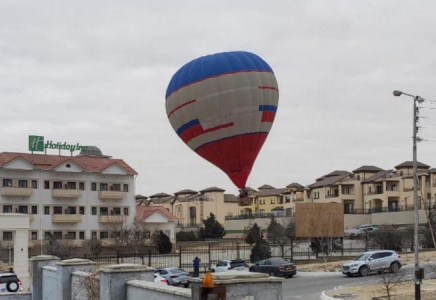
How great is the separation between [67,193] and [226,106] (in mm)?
58954

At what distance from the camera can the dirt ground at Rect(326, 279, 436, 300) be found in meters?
27.1

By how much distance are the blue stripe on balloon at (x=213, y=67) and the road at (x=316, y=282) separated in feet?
37.5

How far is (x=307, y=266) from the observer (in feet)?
165

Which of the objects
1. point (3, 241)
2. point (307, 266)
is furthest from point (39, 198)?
point (307, 266)

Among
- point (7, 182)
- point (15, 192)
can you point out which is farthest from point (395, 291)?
point (7, 182)

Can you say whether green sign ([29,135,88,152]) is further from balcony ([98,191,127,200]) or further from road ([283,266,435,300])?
road ([283,266,435,300])

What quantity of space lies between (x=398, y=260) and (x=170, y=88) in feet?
74.7

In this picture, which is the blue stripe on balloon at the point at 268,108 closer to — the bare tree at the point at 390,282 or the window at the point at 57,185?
the bare tree at the point at 390,282

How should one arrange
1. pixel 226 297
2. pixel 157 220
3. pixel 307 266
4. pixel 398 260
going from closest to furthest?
1. pixel 226 297
2. pixel 398 260
3. pixel 307 266
4. pixel 157 220

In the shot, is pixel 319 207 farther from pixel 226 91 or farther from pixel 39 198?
pixel 39 198

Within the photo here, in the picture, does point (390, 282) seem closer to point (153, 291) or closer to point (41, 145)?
point (153, 291)

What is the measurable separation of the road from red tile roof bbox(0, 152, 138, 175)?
43.6m

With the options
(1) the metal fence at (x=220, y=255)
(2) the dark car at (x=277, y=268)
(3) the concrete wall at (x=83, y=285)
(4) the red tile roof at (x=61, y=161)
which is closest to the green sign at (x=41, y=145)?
(4) the red tile roof at (x=61, y=161)

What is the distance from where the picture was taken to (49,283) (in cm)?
2008
